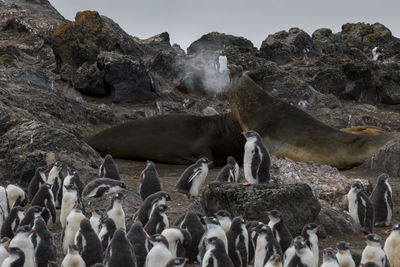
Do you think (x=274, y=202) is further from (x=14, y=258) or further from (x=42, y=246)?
(x=14, y=258)

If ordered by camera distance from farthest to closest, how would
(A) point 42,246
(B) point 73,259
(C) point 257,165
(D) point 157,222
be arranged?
1. (C) point 257,165
2. (D) point 157,222
3. (A) point 42,246
4. (B) point 73,259

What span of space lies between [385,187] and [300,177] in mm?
1218

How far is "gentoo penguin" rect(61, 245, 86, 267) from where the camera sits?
541 centimetres

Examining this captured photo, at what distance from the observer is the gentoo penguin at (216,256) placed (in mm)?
5242

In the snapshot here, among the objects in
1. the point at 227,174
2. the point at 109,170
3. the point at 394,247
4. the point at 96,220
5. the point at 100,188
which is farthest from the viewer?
the point at 109,170

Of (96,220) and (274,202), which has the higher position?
(274,202)

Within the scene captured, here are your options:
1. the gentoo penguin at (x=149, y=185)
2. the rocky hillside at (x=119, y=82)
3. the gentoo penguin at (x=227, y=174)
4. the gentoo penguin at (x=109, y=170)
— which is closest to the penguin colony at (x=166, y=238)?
the gentoo penguin at (x=149, y=185)

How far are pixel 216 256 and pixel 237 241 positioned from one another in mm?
715

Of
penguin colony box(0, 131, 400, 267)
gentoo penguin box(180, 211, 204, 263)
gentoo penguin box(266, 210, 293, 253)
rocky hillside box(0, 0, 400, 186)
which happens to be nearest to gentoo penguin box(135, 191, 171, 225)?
penguin colony box(0, 131, 400, 267)

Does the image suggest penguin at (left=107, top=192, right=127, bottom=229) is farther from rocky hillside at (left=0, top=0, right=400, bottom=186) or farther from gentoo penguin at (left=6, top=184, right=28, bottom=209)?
rocky hillside at (left=0, top=0, right=400, bottom=186)

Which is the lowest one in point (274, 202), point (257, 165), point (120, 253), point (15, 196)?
point (15, 196)

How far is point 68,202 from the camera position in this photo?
300 inches

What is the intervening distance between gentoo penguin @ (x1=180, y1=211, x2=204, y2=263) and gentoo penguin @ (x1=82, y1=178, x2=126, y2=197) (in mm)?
2106

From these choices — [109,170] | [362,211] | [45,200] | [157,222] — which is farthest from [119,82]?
[157,222]
